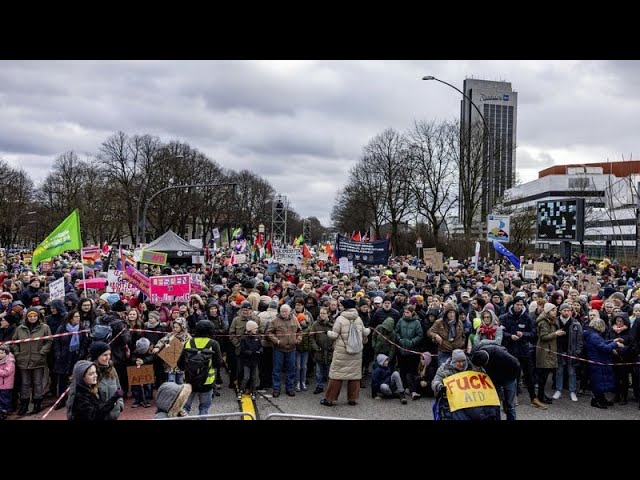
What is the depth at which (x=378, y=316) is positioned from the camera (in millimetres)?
9727

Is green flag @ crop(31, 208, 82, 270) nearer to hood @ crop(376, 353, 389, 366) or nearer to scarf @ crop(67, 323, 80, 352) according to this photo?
scarf @ crop(67, 323, 80, 352)

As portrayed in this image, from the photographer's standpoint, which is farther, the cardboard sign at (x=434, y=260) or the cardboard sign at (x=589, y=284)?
the cardboard sign at (x=434, y=260)

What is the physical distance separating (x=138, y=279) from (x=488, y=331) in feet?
22.4

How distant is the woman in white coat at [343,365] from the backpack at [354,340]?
48 mm

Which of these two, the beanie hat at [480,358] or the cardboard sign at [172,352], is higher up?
the beanie hat at [480,358]

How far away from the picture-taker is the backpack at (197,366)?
20.9ft

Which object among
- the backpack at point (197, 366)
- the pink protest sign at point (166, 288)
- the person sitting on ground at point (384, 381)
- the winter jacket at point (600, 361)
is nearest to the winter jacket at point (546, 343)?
the winter jacket at point (600, 361)

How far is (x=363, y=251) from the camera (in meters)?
18.7

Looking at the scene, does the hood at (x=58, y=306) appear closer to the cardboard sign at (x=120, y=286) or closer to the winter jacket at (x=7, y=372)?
the winter jacket at (x=7, y=372)

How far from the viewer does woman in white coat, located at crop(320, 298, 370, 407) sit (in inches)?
332

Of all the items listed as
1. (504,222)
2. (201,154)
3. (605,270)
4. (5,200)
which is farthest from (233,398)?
(201,154)

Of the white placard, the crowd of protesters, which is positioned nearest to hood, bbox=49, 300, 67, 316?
the crowd of protesters

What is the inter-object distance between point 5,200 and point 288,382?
175 ft
